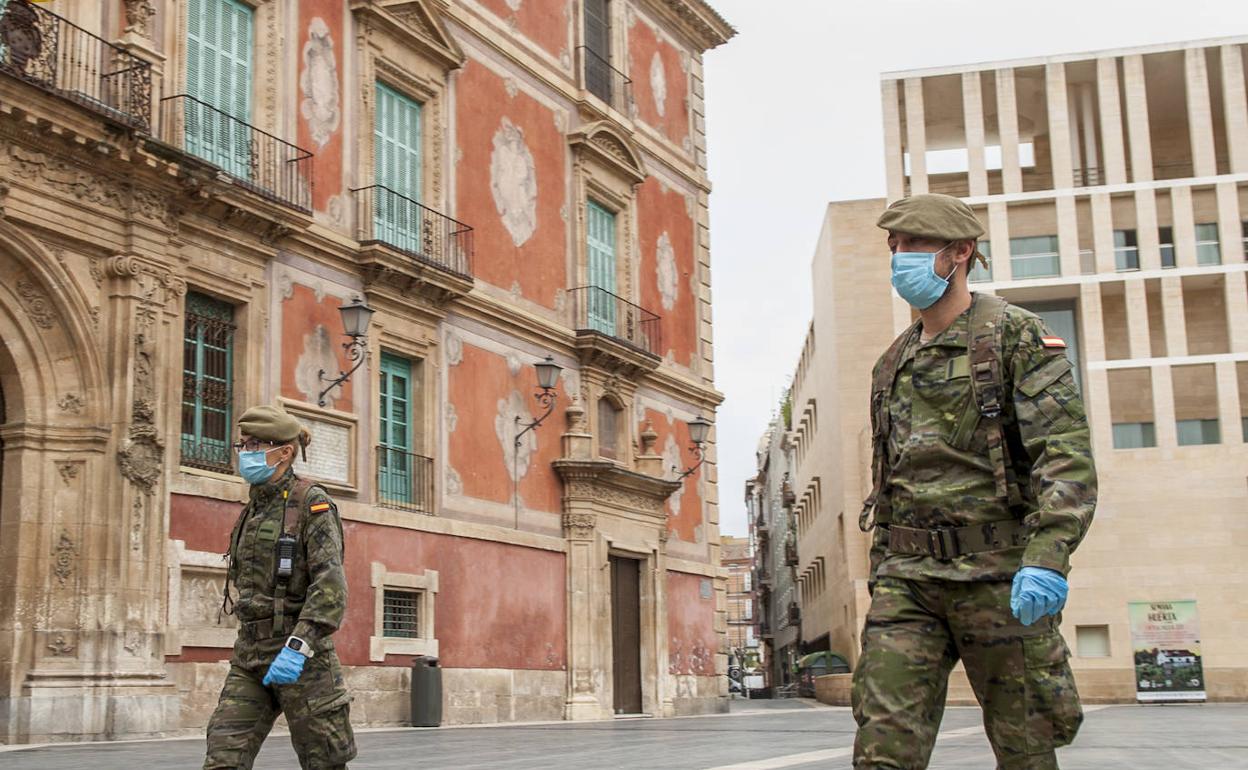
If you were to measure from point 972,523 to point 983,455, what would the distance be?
0.77ft

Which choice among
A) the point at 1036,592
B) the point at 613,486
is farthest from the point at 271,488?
the point at 613,486

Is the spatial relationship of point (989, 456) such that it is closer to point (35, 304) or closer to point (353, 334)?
point (35, 304)

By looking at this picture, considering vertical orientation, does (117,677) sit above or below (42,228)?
below

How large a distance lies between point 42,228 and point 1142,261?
119 ft

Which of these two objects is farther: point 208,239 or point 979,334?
point 208,239

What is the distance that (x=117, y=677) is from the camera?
50.1ft

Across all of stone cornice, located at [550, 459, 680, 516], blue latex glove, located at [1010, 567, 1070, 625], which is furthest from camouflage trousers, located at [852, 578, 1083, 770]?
stone cornice, located at [550, 459, 680, 516]

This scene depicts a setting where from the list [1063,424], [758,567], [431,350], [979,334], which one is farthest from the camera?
[758,567]

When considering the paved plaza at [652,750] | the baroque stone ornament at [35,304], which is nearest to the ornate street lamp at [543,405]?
the paved plaza at [652,750]

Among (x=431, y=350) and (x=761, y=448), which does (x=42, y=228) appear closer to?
(x=431, y=350)

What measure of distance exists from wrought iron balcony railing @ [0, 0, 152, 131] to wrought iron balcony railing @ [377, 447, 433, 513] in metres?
5.94

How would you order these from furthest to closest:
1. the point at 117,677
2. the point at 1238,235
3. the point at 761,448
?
the point at 761,448
the point at 1238,235
the point at 117,677

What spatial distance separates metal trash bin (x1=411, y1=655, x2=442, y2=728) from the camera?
19.7 metres

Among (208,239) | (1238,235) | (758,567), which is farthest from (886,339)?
(758,567)
